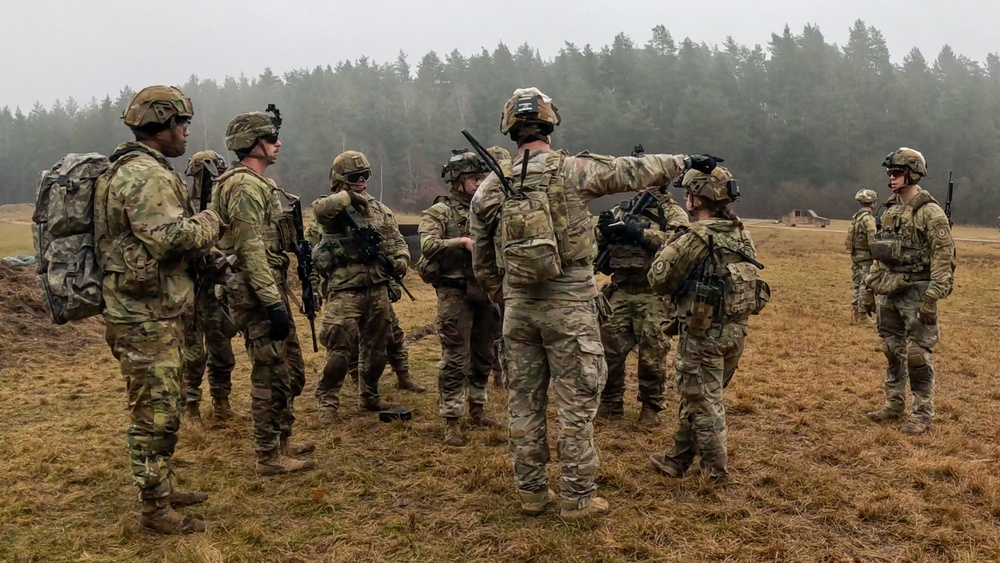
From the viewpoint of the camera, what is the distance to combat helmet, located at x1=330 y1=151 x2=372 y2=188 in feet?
21.9

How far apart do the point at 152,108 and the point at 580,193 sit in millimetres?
2825

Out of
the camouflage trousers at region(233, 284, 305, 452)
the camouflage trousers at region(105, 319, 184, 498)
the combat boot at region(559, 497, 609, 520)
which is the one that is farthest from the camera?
the camouflage trousers at region(233, 284, 305, 452)

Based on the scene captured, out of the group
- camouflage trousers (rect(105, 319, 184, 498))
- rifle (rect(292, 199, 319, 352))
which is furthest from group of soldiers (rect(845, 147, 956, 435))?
camouflage trousers (rect(105, 319, 184, 498))

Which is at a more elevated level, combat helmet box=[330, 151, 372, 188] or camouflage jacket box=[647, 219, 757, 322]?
combat helmet box=[330, 151, 372, 188]

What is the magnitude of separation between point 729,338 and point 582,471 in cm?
154

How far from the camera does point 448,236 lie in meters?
6.86

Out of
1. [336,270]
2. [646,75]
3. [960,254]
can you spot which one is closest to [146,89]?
[336,270]

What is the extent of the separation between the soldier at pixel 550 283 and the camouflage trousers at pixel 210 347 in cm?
338

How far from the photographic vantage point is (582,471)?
15.1 ft

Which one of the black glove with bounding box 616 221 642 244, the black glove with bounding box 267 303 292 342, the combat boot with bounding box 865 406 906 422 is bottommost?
the combat boot with bounding box 865 406 906 422

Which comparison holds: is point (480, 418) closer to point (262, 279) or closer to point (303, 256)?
point (303, 256)

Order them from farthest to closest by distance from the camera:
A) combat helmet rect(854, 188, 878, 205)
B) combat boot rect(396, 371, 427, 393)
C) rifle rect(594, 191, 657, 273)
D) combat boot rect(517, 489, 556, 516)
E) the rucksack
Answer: combat helmet rect(854, 188, 878, 205) → combat boot rect(396, 371, 427, 393) → rifle rect(594, 191, 657, 273) → combat boot rect(517, 489, 556, 516) → the rucksack

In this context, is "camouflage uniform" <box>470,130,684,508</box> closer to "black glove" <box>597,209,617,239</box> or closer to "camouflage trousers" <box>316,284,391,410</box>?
"black glove" <box>597,209,617,239</box>

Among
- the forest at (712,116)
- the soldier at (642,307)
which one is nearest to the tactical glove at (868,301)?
the soldier at (642,307)
